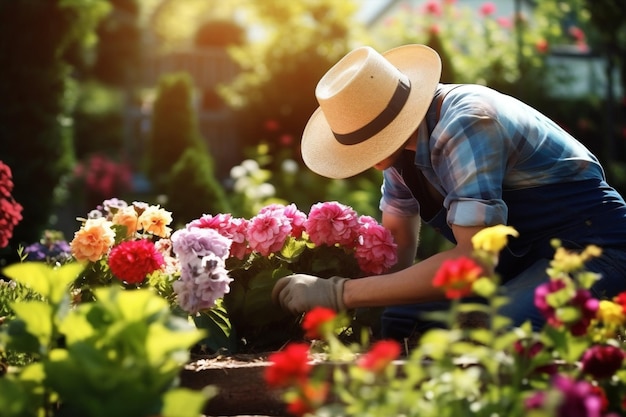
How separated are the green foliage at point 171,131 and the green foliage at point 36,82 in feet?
6.26

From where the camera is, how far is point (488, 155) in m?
2.54

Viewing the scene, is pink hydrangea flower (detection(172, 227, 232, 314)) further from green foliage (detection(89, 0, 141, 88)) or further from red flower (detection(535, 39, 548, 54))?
green foliage (detection(89, 0, 141, 88))

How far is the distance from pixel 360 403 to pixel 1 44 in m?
5.80

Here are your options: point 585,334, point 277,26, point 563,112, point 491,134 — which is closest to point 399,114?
point 491,134

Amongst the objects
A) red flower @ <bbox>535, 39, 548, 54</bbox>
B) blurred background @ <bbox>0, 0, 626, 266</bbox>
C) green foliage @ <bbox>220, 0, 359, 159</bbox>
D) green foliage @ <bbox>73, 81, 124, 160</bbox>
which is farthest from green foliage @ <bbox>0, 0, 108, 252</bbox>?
green foliage @ <bbox>73, 81, 124, 160</bbox>

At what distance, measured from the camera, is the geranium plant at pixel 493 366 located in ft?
5.05

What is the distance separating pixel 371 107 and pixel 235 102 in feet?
26.4

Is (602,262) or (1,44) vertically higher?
(1,44)

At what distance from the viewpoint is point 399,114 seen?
280cm

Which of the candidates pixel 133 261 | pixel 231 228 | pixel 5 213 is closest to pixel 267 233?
pixel 231 228

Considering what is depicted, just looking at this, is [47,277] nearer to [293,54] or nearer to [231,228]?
[231,228]

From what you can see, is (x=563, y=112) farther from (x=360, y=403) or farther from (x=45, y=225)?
(x=360, y=403)

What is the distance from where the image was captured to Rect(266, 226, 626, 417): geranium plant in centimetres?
154

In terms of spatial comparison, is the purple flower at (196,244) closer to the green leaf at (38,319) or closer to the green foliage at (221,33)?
the green leaf at (38,319)
